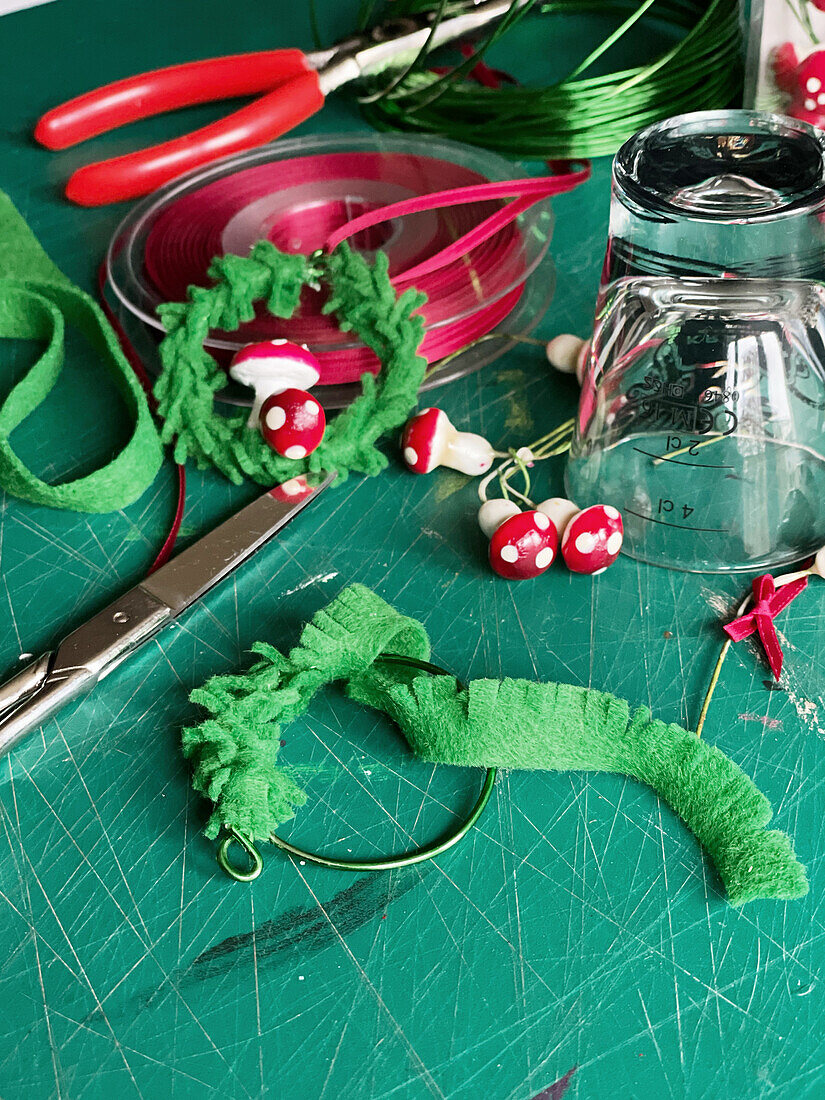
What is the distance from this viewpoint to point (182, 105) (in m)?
1.17

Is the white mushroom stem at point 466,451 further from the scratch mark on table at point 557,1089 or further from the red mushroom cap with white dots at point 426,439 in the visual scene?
the scratch mark on table at point 557,1089

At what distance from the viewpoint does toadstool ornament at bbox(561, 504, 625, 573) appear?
26.5 inches

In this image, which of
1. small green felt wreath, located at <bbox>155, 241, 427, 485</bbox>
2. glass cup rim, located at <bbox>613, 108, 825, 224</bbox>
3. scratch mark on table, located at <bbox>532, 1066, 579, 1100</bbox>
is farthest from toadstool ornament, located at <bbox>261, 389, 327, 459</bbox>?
scratch mark on table, located at <bbox>532, 1066, 579, 1100</bbox>

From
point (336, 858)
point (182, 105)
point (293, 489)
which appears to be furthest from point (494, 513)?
point (182, 105)

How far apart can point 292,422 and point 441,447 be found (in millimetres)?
110

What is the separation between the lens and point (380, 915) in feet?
1.80

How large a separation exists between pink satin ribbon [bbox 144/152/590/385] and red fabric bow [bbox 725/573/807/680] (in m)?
0.31

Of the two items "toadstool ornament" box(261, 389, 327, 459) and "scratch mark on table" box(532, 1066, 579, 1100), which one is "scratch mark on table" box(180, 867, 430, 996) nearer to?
"scratch mark on table" box(532, 1066, 579, 1100)

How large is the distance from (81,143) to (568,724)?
932 millimetres

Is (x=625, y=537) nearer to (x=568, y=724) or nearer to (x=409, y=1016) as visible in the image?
(x=568, y=724)

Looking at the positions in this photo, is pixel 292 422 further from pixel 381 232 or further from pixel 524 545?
pixel 381 232

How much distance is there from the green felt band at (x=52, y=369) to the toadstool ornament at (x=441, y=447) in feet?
0.64

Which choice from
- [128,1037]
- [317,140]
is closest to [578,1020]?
[128,1037]

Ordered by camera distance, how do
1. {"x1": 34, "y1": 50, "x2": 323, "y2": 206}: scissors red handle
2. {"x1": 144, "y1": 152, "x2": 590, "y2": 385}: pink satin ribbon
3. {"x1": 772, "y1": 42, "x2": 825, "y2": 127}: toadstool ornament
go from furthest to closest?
{"x1": 34, "y1": 50, "x2": 323, "y2": 206}: scissors red handle < {"x1": 772, "y1": 42, "x2": 825, "y2": 127}: toadstool ornament < {"x1": 144, "y1": 152, "x2": 590, "y2": 385}: pink satin ribbon
